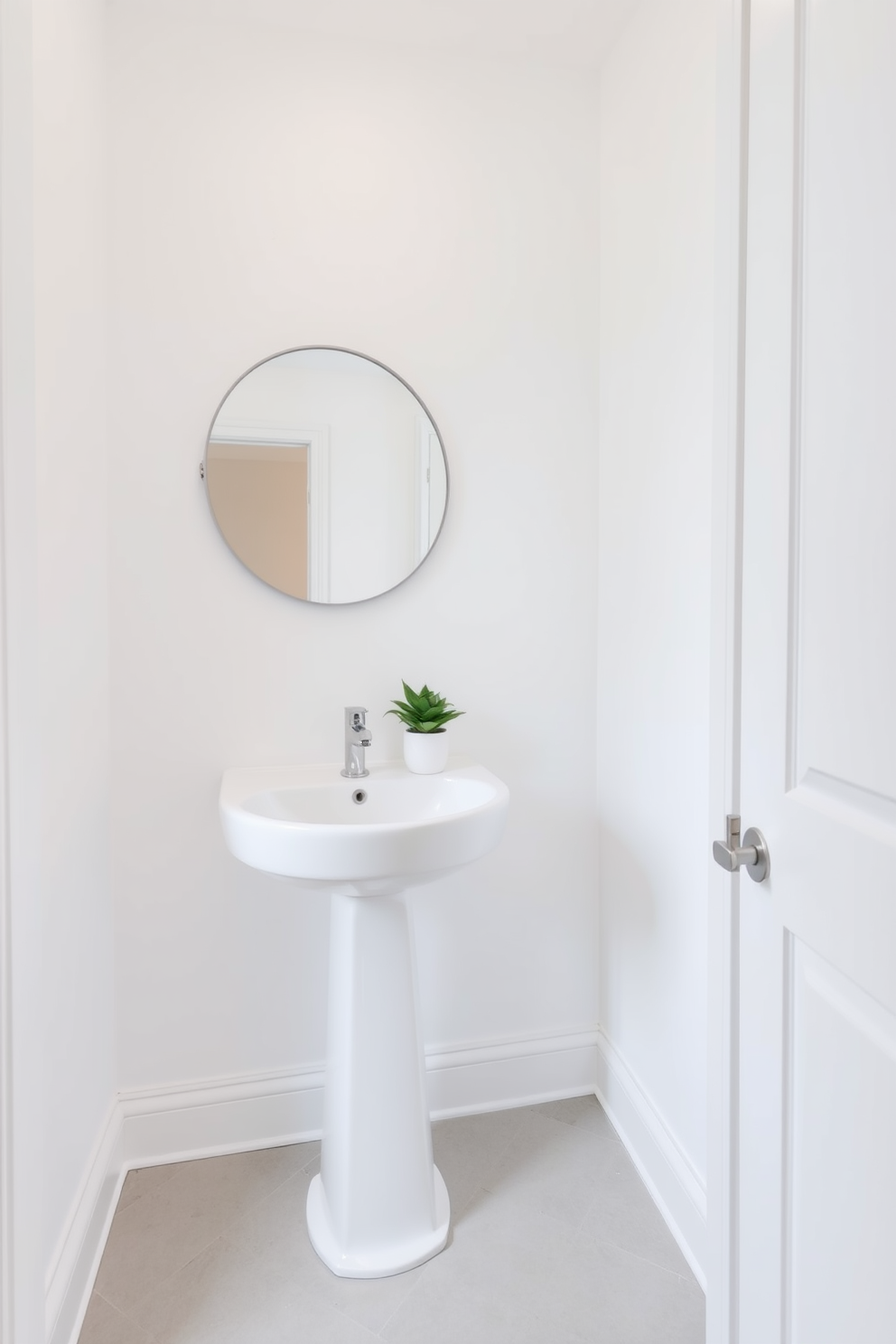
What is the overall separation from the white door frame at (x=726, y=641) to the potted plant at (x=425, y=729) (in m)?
0.76

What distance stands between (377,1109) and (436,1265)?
31 centimetres

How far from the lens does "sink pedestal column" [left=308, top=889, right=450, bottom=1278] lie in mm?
1479

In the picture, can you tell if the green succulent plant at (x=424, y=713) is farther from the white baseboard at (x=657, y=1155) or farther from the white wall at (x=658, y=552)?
the white baseboard at (x=657, y=1155)

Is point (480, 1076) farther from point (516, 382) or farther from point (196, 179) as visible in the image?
point (196, 179)

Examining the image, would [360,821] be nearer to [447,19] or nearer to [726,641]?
[726,641]

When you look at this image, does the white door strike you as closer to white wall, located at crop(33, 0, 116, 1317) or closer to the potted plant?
the potted plant

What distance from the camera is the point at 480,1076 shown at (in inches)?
76.3

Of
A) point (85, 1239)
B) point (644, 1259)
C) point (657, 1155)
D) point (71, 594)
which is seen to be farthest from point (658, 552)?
point (85, 1239)

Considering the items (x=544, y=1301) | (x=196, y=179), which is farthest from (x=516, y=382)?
(x=544, y=1301)

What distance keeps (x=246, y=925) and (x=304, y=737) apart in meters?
0.44

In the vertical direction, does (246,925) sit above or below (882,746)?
below

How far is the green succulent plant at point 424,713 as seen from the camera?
1.76 meters

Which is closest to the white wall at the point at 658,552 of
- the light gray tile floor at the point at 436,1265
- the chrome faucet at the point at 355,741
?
the light gray tile floor at the point at 436,1265

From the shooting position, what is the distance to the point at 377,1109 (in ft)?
4.89
